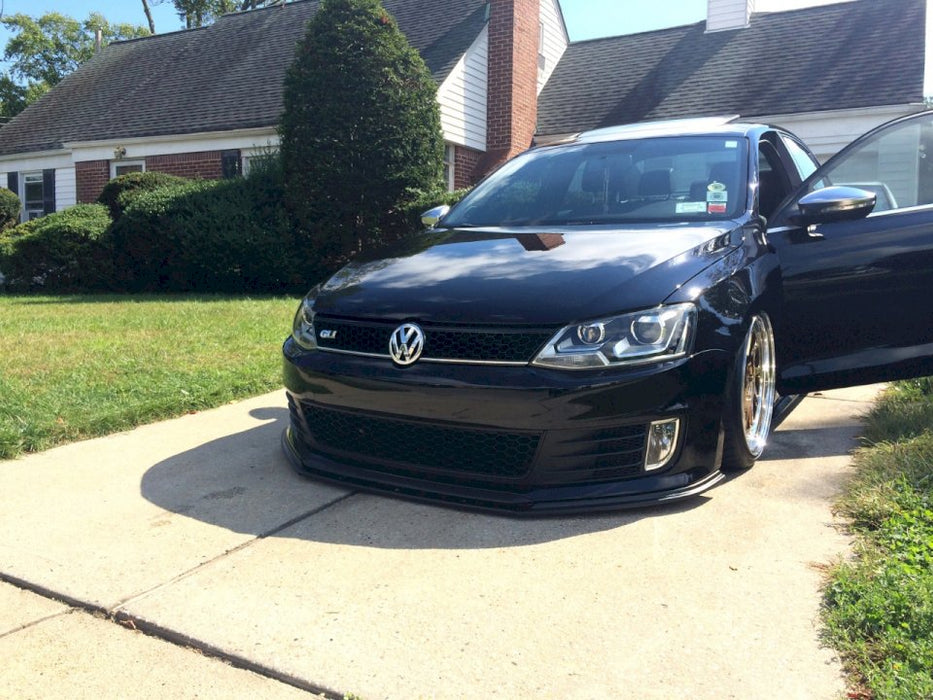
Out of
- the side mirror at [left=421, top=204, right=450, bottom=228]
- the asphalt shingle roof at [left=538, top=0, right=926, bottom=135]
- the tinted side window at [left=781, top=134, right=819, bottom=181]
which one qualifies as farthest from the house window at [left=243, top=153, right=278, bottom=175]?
the tinted side window at [left=781, top=134, right=819, bottom=181]

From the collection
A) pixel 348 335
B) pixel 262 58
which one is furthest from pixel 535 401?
pixel 262 58

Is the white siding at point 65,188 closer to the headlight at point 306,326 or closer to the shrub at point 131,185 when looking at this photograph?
the shrub at point 131,185

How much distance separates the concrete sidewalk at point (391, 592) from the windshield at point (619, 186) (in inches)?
51.8

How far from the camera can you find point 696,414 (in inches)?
121

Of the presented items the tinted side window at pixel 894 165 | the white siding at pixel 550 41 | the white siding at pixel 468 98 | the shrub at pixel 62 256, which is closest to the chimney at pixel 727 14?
the white siding at pixel 550 41

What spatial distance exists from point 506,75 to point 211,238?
7587 mm

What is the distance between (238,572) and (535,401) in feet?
3.79

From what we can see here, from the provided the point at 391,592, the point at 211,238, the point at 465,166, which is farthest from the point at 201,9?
the point at 391,592

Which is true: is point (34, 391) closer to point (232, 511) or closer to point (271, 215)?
point (232, 511)

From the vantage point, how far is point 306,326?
Result: 3.66m

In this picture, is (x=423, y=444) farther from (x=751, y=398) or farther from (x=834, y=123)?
(x=834, y=123)

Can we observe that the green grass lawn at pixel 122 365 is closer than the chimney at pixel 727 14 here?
Yes

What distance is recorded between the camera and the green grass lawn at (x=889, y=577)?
2107 millimetres

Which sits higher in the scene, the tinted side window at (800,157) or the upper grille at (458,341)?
the tinted side window at (800,157)
